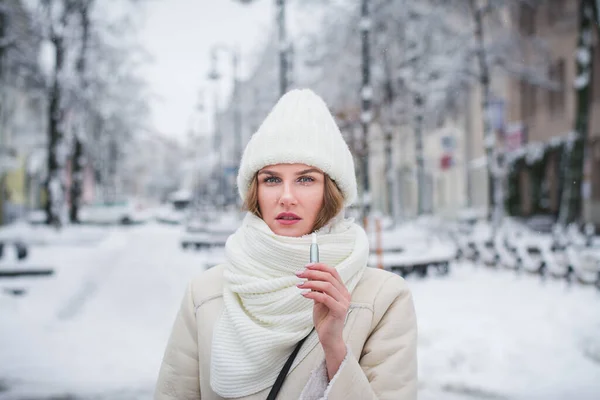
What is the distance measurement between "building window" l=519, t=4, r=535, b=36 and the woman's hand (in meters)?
26.2

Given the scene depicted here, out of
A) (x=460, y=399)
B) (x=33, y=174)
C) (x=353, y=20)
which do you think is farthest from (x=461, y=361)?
(x=33, y=174)

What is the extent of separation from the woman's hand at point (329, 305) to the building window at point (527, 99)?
26138 mm

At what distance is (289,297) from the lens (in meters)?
1.82

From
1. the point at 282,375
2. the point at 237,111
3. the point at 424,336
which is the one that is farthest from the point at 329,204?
the point at 237,111

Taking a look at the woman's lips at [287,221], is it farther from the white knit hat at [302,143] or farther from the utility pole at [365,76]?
the utility pole at [365,76]

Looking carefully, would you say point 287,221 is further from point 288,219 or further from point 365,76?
point 365,76

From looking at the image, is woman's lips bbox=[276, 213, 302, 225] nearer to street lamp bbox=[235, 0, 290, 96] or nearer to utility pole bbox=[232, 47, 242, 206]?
street lamp bbox=[235, 0, 290, 96]

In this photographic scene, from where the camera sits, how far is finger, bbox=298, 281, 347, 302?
152cm

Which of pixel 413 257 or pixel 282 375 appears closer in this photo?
pixel 282 375

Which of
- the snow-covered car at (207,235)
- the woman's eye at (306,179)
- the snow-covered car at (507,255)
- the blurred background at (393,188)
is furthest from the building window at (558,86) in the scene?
the woman's eye at (306,179)

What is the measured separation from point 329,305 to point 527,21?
2708 centimetres

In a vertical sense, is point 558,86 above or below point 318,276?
above

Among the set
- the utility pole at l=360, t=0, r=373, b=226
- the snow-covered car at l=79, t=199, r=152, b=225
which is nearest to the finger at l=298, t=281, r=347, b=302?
the utility pole at l=360, t=0, r=373, b=226

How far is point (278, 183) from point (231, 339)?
21.0 inches
